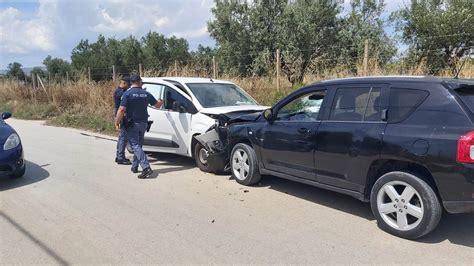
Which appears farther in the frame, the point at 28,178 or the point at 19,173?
the point at 28,178

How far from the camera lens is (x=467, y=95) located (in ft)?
13.4

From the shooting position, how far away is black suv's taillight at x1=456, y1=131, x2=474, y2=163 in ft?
12.2

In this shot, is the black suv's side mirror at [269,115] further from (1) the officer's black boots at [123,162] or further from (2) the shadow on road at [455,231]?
(1) the officer's black boots at [123,162]

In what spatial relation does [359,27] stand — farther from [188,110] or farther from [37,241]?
[37,241]

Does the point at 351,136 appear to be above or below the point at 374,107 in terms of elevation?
below

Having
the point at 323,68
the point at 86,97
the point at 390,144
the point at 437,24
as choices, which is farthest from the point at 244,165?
the point at 437,24

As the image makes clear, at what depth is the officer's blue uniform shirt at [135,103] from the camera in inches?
282

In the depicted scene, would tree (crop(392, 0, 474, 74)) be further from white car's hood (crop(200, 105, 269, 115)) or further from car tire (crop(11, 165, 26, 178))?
car tire (crop(11, 165, 26, 178))

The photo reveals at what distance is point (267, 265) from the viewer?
12.1 ft

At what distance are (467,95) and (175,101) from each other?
5212 mm

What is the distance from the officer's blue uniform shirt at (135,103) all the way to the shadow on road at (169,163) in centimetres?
108

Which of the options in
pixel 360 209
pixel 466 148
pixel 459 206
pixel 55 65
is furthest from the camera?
pixel 55 65

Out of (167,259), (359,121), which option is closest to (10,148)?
(167,259)

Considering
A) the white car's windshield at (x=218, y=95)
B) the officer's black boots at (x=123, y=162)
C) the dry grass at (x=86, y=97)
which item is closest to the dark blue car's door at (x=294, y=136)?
the white car's windshield at (x=218, y=95)
